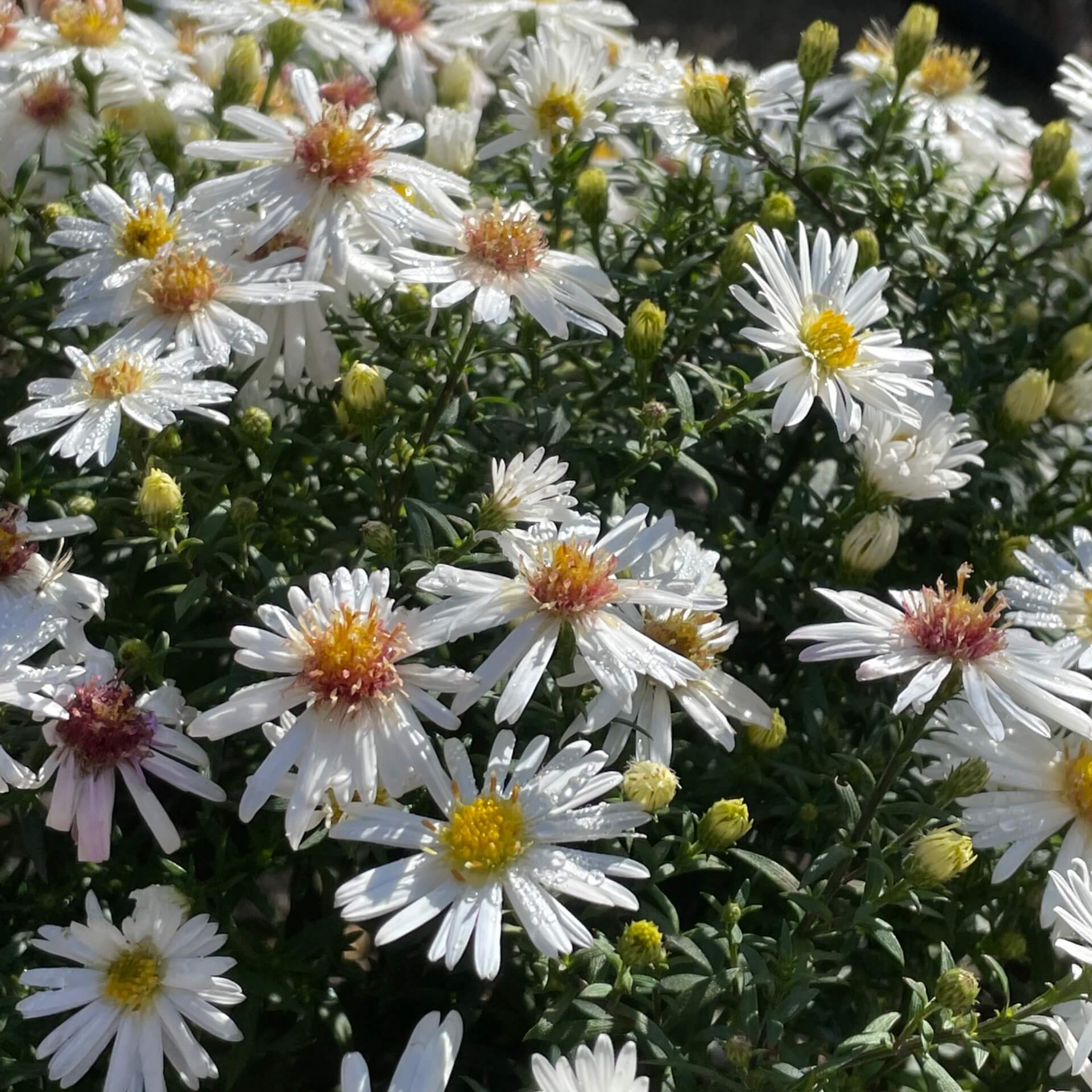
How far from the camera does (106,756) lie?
1381 millimetres

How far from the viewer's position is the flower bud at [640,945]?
1.32 meters

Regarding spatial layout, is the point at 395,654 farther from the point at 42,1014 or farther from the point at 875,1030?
the point at 875,1030

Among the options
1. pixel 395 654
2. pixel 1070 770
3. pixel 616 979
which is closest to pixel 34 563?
pixel 395 654

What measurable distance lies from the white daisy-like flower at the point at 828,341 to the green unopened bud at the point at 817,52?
0.41 metres

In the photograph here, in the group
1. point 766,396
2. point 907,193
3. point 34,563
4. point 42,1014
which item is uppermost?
point 907,193

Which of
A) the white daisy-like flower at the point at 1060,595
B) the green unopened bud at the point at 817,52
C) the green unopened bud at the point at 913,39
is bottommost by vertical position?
the white daisy-like flower at the point at 1060,595

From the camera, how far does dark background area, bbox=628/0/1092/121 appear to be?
557 centimetres

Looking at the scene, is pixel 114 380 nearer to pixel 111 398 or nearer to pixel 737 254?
pixel 111 398

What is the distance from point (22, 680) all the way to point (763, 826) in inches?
44.0

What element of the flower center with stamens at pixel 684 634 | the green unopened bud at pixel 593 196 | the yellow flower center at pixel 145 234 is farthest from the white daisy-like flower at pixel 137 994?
the green unopened bud at pixel 593 196

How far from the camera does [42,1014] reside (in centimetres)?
131

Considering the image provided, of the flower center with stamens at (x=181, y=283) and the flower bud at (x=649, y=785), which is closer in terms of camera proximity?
the flower bud at (x=649, y=785)

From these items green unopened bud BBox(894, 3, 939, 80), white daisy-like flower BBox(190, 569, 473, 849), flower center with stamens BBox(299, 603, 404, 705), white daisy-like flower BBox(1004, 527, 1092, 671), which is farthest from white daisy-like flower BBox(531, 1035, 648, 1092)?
green unopened bud BBox(894, 3, 939, 80)

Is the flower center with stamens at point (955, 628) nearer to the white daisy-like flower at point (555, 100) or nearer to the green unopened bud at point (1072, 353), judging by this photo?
the green unopened bud at point (1072, 353)
